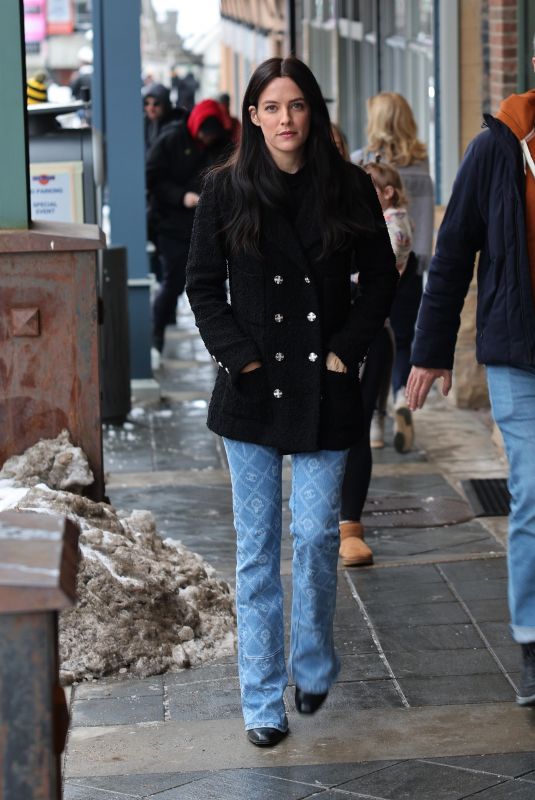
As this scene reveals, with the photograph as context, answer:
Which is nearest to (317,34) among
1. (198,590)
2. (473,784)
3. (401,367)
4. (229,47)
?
(401,367)

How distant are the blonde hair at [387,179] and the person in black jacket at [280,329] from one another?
6.99ft

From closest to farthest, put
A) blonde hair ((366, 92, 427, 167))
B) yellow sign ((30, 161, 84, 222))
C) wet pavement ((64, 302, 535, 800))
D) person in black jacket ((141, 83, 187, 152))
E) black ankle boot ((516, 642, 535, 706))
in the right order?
wet pavement ((64, 302, 535, 800)) → black ankle boot ((516, 642, 535, 706)) → blonde hair ((366, 92, 427, 167)) → yellow sign ((30, 161, 84, 222)) → person in black jacket ((141, 83, 187, 152))

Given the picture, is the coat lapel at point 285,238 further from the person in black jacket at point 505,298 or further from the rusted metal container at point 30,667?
the rusted metal container at point 30,667

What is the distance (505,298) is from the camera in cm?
441

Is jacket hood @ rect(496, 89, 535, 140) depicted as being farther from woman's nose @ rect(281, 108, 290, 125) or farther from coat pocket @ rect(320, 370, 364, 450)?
coat pocket @ rect(320, 370, 364, 450)

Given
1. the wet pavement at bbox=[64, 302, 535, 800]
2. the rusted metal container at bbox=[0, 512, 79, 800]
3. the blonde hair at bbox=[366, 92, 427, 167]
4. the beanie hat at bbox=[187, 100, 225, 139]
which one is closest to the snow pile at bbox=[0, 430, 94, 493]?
the wet pavement at bbox=[64, 302, 535, 800]

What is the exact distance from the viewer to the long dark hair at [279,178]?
4.23 meters

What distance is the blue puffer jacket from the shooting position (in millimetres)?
4355

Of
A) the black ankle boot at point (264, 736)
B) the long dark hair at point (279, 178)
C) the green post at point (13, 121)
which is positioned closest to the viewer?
the long dark hair at point (279, 178)

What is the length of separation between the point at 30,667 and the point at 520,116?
259cm

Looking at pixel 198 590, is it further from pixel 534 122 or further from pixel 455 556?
pixel 534 122

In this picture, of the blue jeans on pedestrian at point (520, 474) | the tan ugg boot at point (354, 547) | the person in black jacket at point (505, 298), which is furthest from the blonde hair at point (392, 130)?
the blue jeans on pedestrian at point (520, 474)

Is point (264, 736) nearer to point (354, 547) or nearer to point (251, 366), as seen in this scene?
point (251, 366)

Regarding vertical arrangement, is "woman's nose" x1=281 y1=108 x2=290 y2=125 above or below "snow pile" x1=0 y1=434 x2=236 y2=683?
above
